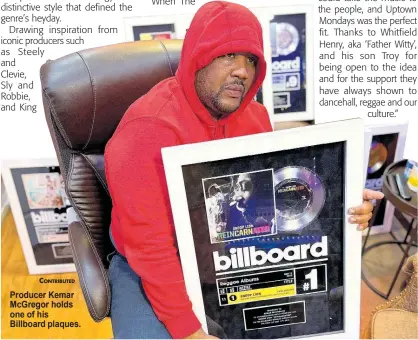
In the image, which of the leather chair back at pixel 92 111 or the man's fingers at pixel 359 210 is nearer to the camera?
the man's fingers at pixel 359 210

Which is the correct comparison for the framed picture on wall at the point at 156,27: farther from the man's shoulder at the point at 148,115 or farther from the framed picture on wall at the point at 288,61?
the man's shoulder at the point at 148,115

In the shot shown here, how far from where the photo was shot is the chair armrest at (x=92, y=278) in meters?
0.97

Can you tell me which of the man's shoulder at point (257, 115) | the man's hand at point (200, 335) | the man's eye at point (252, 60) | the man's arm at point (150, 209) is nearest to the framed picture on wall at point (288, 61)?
the man's shoulder at point (257, 115)

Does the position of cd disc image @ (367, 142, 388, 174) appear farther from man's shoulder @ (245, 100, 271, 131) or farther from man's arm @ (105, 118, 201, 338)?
man's arm @ (105, 118, 201, 338)

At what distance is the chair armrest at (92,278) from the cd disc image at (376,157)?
3.79 feet

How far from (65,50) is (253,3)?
1.90 feet

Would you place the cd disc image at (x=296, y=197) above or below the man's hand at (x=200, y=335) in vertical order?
above

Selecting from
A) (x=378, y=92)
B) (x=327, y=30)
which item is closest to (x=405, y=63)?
(x=378, y=92)

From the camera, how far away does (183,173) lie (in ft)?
2.53

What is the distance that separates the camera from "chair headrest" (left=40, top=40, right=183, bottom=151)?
1007mm

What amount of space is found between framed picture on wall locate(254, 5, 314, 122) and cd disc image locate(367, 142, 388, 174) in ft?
1.06

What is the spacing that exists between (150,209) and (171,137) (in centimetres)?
14

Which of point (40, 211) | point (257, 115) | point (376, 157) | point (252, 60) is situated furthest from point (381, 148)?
point (40, 211)

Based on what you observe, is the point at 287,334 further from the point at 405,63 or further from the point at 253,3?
the point at 253,3
